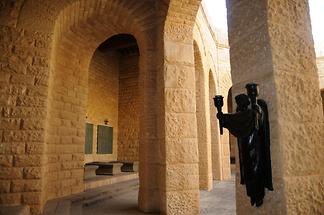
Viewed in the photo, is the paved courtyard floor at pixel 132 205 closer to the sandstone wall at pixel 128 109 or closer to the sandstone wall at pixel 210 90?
the sandstone wall at pixel 210 90

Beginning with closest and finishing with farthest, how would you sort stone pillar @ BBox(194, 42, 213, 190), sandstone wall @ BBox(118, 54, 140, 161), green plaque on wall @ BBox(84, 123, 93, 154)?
stone pillar @ BBox(194, 42, 213, 190) → green plaque on wall @ BBox(84, 123, 93, 154) → sandstone wall @ BBox(118, 54, 140, 161)

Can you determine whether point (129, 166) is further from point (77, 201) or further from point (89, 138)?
point (77, 201)

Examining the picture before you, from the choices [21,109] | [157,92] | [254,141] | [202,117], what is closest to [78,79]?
[21,109]

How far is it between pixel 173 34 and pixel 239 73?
2.82m

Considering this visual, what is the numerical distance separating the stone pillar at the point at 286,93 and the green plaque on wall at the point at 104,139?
28.5ft

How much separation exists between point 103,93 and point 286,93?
31.0 ft

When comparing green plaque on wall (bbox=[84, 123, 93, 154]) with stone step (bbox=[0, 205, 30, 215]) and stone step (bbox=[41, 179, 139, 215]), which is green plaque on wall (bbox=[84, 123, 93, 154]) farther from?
stone step (bbox=[0, 205, 30, 215])

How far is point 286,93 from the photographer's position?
62.3 inches

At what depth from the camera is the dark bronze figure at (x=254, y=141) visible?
151 centimetres

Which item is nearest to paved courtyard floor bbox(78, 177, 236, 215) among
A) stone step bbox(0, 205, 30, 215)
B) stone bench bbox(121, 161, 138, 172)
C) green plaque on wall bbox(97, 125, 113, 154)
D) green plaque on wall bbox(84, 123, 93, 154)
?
stone step bbox(0, 205, 30, 215)

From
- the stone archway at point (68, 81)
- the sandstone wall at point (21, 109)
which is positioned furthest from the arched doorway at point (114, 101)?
the sandstone wall at point (21, 109)

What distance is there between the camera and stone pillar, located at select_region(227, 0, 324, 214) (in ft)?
4.95

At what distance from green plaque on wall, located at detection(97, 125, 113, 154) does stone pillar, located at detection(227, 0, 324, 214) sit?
869cm

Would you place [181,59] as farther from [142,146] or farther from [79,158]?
[79,158]
